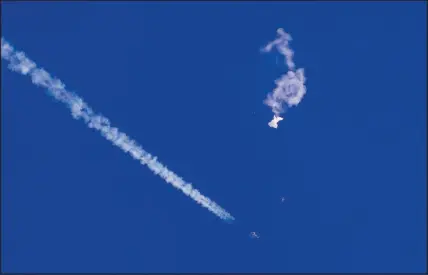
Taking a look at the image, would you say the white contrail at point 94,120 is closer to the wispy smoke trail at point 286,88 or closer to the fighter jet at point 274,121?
the fighter jet at point 274,121

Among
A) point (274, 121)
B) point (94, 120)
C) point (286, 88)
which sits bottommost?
point (94, 120)

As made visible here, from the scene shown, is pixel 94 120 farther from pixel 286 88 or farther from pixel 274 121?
pixel 286 88

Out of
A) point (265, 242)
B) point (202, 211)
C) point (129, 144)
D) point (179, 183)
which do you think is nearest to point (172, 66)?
point (129, 144)

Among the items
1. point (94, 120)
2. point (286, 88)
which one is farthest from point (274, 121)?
point (94, 120)

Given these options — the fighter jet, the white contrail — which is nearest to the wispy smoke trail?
the fighter jet

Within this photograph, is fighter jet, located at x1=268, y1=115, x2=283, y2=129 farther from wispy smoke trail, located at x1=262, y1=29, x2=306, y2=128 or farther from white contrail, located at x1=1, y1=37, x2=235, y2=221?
white contrail, located at x1=1, y1=37, x2=235, y2=221

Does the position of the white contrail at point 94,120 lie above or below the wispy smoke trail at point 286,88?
below

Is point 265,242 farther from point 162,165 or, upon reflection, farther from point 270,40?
point 270,40

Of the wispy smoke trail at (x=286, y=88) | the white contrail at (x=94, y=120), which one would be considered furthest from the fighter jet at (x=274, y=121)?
the white contrail at (x=94, y=120)

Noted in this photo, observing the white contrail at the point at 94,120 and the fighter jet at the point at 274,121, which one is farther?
the fighter jet at the point at 274,121
